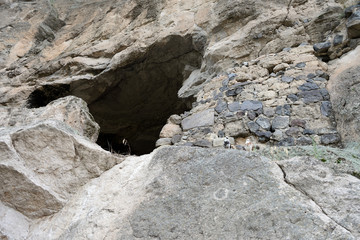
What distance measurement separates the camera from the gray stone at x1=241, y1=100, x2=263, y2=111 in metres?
3.09

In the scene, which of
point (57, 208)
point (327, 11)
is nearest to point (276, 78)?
point (327, 11)

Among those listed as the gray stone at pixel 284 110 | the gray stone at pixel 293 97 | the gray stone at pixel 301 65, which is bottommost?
the gray stone at pixel 284 110

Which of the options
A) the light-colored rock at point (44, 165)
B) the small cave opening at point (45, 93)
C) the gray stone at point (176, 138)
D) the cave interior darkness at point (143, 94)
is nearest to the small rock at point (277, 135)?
the gray stone at point (176, 138)

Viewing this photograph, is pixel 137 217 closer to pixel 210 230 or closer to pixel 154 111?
pixel 210 230

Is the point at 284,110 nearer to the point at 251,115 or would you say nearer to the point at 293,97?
the point at 293,97

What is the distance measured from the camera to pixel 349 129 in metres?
2.36

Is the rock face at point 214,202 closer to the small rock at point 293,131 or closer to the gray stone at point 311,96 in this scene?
the small rock at point 293,131

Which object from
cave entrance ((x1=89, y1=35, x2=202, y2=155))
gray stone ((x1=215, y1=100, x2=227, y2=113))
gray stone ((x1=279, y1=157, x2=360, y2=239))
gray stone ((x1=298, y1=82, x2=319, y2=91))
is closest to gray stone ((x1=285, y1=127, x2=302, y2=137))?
gray stone ((x1=298, y1=82, x2=319, y2=91))

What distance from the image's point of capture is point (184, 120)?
142 inches

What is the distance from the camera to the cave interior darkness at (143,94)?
213 inches

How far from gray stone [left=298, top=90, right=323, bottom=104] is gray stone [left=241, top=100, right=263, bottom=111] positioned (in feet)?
1.44

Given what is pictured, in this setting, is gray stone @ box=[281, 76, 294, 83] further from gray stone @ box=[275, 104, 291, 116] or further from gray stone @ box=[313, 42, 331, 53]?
gray stone @ box=[313, 42, 331, 53]

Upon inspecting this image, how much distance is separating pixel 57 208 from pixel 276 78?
269 cm

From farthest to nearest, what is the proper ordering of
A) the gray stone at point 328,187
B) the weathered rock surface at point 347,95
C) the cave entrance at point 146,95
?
the cave entrance at point 146,95, the weathered rock surface at point 347,95, the gray stone at point 328,187
